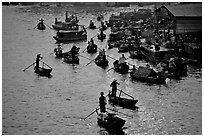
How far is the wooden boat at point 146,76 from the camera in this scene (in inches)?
783


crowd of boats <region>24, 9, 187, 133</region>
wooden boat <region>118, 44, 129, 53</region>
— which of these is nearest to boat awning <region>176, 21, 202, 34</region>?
crowd of boats <region>24, 9, 187, 133</region>

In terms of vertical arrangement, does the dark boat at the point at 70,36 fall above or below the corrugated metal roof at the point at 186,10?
below

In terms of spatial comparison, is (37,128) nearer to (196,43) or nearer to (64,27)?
(196,43)

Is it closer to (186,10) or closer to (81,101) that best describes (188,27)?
(186,10)

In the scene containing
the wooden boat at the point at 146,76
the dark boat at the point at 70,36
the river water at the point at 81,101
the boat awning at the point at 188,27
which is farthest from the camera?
the dark boat at the point at 70,36

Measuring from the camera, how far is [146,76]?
20344 millimetres

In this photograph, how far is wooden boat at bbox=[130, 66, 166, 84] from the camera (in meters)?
19.9

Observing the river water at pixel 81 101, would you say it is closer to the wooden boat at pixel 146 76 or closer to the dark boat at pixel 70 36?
the wooden boat at pixel 146 76

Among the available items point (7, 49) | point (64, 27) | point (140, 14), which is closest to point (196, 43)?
point (7, 49)

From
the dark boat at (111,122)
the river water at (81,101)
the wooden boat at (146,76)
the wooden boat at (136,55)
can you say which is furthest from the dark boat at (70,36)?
the dark boat at (111,122)

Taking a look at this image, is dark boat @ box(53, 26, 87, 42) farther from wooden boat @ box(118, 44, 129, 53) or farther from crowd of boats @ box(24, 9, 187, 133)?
wooden boat @ box(118, 44, 129, 53)

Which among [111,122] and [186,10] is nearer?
[111,122]

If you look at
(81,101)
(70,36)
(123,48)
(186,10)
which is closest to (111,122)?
(81,101)

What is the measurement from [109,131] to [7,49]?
18564 mm
